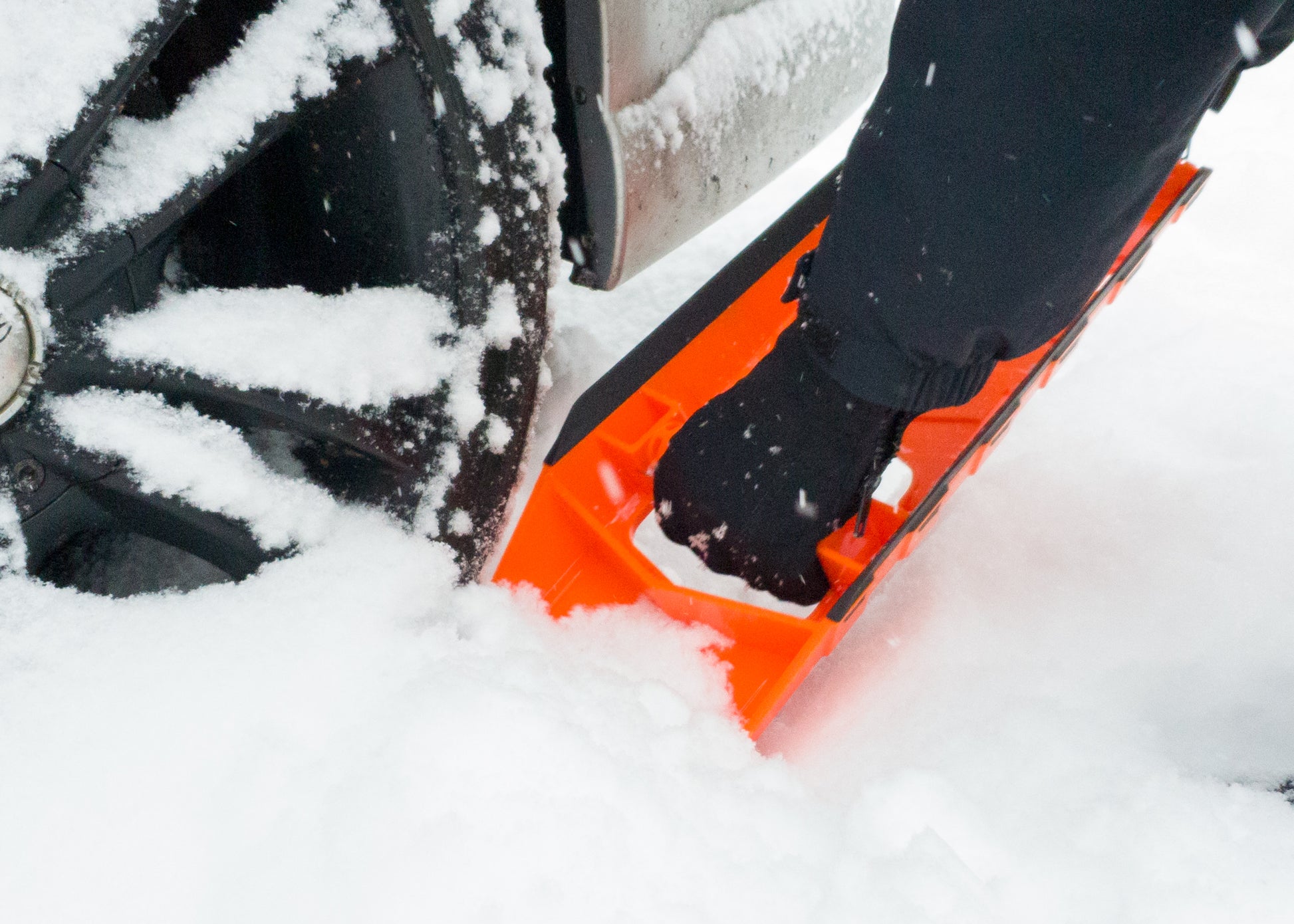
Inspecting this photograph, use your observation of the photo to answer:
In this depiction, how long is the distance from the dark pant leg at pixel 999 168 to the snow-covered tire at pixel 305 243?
1.08ft

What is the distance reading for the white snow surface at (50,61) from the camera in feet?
2.18

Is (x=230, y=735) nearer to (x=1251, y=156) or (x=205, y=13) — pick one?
(x=205, y=13)

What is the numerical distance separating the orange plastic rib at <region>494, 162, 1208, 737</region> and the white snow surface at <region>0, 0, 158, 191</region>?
53 centimetres

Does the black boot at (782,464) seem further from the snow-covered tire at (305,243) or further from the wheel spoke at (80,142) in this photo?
the wheel spoke at (80,142)

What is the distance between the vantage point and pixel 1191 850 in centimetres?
75

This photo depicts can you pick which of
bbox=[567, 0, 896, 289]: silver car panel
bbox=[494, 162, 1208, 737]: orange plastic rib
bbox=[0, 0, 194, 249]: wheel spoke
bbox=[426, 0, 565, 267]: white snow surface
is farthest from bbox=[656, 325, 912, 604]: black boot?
bbox=[0, 0, 194, 249]: wheel spoke

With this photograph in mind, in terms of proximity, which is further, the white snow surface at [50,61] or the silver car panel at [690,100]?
the silver car panel at [690,100]

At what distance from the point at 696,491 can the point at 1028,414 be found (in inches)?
26.2

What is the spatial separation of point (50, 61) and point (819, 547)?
0.84m

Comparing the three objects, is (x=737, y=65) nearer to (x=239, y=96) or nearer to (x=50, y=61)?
(x=239, y=96)

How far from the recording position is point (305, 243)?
0.96 metres

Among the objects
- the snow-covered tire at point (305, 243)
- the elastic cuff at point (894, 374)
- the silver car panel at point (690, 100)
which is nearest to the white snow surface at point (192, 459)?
the snow-covered tire at point (305, 243)

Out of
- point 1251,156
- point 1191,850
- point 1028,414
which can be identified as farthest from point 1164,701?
point 1251,156

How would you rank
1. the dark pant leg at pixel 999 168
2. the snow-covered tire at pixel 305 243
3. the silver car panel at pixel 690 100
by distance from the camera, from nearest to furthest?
1. the dark pant leg at pixel 999 168
2. the snow-covered tire at pixel 305 243
3. the silver car panel at pixel 690 100
